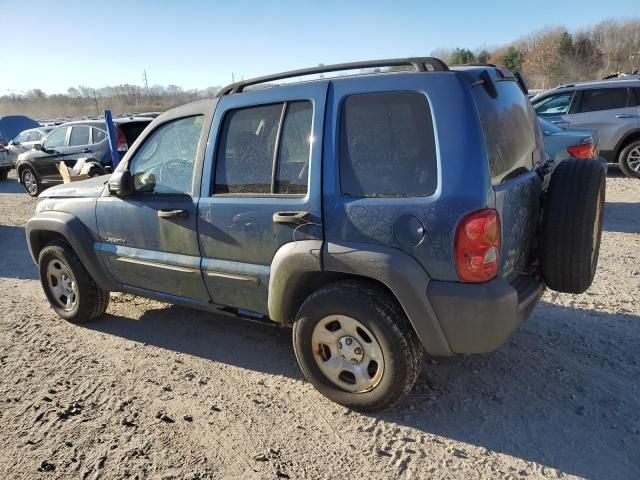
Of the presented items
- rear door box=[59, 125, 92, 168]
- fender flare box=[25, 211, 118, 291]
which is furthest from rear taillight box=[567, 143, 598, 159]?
rear door box=[59, 125, 92, 168]

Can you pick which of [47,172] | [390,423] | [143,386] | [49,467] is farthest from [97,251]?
[47,172]

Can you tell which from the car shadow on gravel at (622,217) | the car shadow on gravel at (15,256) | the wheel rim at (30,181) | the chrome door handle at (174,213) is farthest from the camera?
the wheel rim at (30,181)

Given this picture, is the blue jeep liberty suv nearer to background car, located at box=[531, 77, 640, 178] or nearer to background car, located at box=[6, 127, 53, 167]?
background car, located at box=[531, 77, 640, 178]

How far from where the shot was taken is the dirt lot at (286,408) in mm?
2557

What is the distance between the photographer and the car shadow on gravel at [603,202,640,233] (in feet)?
21.6

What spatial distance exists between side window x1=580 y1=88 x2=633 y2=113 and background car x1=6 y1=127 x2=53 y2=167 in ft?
51.2

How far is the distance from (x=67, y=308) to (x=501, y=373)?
143 inches

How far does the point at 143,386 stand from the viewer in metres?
3.37

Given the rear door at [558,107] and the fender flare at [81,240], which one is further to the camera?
the rear door at [558,107]

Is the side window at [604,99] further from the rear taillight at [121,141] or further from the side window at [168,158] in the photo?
the side window at [168,158]

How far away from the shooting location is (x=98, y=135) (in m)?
10.9

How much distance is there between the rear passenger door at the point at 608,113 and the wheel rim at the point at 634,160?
342mm

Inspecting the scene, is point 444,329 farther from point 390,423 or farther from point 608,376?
point 608,376

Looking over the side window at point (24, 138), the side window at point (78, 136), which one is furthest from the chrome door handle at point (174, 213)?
the side window at point (24, 138)
